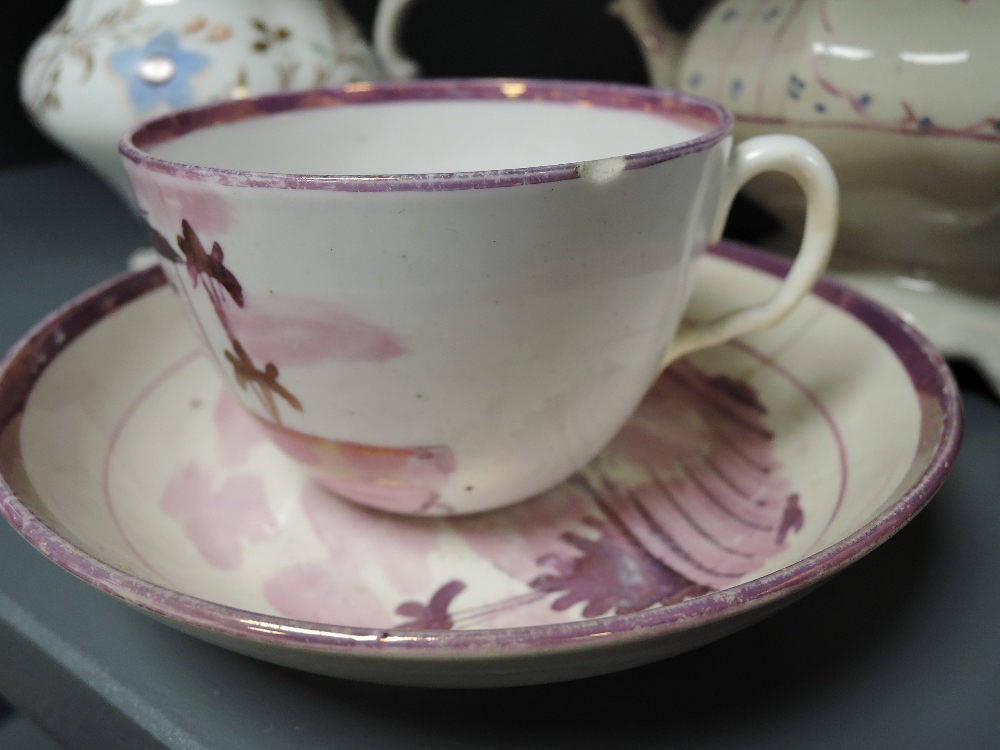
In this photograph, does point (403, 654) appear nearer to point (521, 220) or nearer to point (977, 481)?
point (521, 220)

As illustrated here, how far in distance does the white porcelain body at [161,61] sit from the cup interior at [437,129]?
0.08m

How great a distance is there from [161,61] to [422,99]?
154mm

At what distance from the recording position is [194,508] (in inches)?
11.5

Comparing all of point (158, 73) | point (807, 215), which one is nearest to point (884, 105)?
point (807, 215)

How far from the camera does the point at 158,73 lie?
42 centimetres

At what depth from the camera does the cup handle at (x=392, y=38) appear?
0.47 metres

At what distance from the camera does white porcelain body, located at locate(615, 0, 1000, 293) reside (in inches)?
12.6

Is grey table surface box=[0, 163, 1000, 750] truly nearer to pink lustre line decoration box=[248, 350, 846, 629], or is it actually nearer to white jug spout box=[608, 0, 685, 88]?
pink lustre line decoration box=[248, 350, 846, 629]

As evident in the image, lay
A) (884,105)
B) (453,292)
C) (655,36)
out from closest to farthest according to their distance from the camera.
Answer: (453,292)
(884,105)
(655,36)

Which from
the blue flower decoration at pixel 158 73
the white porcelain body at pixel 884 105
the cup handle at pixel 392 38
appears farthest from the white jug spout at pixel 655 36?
the blue flower decoration at pixel 158 73

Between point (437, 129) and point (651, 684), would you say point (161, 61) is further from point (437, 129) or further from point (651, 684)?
point (651, 684)

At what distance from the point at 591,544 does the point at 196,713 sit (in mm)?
136

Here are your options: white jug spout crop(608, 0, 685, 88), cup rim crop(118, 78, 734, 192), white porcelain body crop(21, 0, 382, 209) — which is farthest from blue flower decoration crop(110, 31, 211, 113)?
white jug spout crop(608, 0, 685, 88)

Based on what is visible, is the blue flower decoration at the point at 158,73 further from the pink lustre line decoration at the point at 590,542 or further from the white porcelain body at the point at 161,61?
the pink lustre line decoration at the point at 590,542
